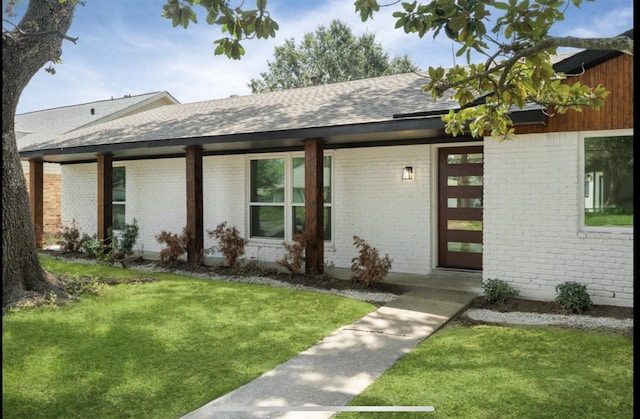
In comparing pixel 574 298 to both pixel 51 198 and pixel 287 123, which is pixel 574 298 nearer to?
pixel 287 123

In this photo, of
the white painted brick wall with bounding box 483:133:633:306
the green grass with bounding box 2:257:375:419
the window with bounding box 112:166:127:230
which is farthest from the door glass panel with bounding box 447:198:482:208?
the window with bounding box 112:166:127:230

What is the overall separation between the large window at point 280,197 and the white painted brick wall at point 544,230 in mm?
3630

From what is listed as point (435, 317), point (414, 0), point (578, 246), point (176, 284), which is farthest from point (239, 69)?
point (578, 246)

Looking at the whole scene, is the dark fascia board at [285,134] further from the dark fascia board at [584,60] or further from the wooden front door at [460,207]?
the wooden front door at [460,207]

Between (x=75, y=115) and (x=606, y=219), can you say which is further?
(x=75, y=115)

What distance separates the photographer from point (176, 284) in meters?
7.75

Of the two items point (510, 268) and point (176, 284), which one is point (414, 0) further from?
point (176, 284)

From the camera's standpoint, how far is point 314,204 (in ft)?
26.3

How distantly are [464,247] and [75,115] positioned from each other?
1995cm

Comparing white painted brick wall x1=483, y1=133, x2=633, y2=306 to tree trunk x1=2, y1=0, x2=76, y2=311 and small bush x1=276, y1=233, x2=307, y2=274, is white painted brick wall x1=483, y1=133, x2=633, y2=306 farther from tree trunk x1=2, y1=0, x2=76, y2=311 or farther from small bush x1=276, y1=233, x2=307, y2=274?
tree trunk x1=2, y1=0, x2=76, y2=311

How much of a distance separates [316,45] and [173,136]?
28365 mm

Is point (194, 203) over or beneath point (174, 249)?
over

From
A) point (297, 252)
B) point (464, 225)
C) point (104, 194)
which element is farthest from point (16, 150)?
point (464, 225)

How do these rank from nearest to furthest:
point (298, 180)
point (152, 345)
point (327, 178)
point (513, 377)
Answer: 1. point (513, 377)
2. point (152, 345)
3. point (327, 178)
4. point (298, 180)
